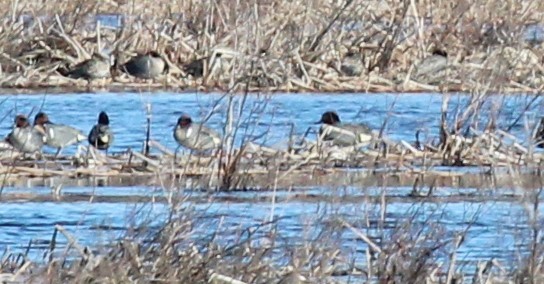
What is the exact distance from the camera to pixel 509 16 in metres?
21.4

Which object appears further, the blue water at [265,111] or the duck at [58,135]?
the blue water at [265,111]

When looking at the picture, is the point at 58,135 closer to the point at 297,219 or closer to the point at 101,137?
the point at 101,137

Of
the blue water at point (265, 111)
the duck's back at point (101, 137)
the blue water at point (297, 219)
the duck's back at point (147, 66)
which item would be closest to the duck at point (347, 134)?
the blue water at point (265, 111)

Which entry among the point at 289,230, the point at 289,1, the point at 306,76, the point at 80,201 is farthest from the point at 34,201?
the point at 289,1

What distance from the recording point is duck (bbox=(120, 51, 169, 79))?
62.6 ft

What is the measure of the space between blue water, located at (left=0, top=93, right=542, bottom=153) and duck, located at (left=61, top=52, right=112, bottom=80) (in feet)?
0.74

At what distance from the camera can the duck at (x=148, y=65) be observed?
19.1 meters

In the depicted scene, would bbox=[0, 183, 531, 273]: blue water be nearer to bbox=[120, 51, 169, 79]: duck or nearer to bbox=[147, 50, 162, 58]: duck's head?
bbox=[120, 51, 169, 79]: duck

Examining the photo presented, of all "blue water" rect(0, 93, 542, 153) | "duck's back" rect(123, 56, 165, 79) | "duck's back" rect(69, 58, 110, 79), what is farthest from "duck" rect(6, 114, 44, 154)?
"duck's back" rect(69, 58, 110, 79)

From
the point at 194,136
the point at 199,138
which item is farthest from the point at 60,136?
the point at 199,138

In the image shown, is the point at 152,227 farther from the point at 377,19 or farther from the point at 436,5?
the point at 436,5

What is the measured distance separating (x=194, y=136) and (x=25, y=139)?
3.58ft

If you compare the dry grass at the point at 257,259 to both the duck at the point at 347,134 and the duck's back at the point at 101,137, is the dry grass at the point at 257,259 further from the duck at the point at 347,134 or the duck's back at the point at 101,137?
the duck's back at the point at 101,137

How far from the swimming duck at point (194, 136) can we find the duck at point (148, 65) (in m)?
5.31
